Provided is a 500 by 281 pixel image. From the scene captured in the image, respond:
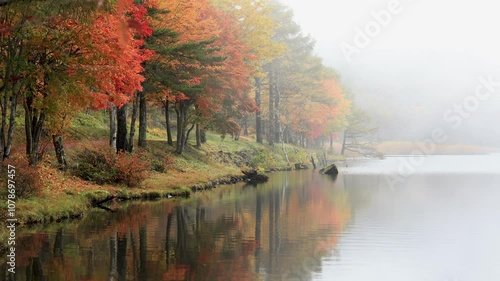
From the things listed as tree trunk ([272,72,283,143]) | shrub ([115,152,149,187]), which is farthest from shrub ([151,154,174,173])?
tree trunk ([272,72,283,143])

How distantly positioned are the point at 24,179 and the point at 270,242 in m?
8.24

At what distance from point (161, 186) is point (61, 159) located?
506 cm

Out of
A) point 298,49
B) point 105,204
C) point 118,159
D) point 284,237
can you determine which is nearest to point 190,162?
point 118,159

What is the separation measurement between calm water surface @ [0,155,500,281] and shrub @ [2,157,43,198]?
185 cm

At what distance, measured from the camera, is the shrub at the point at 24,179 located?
718 inches

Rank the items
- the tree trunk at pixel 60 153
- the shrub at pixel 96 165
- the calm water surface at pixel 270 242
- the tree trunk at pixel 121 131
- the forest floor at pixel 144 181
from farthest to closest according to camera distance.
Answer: the tree trunk at pixel 121 131
the shrub at pixel 96 165
the tree trunk at pixel 60 153
the forest floor at pixel 144 181
the calm water surface at pixel 270 242

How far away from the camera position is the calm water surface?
39.7 feet

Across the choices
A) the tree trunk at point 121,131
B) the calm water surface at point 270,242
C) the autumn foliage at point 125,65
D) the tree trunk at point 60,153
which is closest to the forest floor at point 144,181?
the tree trunk at point 60,153

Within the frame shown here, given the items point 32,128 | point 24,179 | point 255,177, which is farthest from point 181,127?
point 24,179

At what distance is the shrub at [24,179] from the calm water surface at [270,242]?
1.85 m

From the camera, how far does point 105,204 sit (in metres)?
23.5

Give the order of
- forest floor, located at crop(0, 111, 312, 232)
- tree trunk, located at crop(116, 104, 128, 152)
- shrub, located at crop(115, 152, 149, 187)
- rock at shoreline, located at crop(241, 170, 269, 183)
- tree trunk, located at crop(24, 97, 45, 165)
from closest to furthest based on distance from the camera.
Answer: forest floor, located at crop(0, 111, 312, 232), tree trunk, located at crop(24, 97, 45, 165), shrub, located at crop(115, 152, 149, 187), tree trunk, located at crop(116, 104, 128, 152), rock at shoreline, located at crop(241, 170, 269, 183)

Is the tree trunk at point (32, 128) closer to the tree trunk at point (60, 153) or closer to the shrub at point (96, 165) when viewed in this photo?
the tree trunk at point (60, 153)

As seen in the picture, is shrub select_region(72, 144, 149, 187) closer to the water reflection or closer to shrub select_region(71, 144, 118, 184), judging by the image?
shrub select_region(71, 144, 118, 184)
